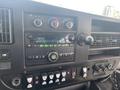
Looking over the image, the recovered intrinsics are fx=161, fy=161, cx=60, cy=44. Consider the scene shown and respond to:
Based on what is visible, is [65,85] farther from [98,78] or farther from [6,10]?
[6,10]

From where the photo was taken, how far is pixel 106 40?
0.97 m

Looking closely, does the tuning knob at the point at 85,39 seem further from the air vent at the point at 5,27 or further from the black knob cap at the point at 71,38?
the air vent at the point at 5,27

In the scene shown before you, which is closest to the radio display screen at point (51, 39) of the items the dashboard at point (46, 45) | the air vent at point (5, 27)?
the dashboard at point (46, 45)

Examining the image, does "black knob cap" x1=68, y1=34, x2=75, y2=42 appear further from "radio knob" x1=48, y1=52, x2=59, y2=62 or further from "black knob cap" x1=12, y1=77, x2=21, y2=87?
"black knob cap" x1=12, y1=77, x2=21, y2=87

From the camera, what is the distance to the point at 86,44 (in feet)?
2.75

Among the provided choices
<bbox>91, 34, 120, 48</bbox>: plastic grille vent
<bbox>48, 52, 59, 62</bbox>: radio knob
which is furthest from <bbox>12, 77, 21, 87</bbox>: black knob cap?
<bbox>91, 34, 120, 48</bbox>: plastic grille vent

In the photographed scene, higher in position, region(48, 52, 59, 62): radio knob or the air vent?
the air vent

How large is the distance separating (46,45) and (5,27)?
20 centimetres

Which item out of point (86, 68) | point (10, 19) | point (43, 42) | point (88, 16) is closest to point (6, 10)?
point (10, 19)

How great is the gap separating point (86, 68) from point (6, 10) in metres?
0.52

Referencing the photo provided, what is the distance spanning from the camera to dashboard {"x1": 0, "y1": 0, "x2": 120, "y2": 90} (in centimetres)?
63

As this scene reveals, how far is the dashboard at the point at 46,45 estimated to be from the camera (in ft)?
2.08

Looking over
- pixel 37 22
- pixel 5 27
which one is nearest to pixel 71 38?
pixel 37 22

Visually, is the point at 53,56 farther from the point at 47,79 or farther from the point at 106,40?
the point at 106,40
